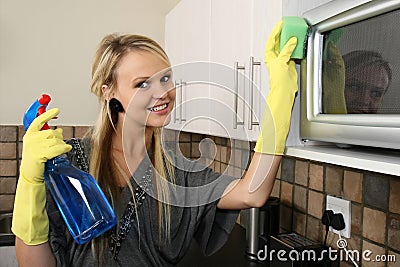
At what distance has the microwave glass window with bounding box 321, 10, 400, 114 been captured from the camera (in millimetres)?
768

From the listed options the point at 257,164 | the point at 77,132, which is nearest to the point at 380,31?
the point at 257,164

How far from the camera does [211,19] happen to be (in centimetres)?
168

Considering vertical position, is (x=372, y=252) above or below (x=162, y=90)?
below

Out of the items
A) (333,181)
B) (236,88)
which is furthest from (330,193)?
(236,88)

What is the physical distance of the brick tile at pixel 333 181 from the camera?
138 cm

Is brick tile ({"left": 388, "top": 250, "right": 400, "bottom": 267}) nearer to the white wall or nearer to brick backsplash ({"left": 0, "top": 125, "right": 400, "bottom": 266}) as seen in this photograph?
brick backsplash ({"left": 0, "top": 125, "right": 400, "bottom": 266})

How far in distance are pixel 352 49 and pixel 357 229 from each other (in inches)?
23.8


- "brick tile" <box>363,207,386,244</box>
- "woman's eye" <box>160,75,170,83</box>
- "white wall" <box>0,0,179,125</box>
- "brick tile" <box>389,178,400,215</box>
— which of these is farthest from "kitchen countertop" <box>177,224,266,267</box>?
"white wall" <box>0,0,179,125</box>

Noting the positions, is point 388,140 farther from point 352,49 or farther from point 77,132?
point 77,132

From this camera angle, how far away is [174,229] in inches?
52.7

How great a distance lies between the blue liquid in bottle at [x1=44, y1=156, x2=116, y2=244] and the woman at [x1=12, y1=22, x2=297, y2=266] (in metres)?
0.05

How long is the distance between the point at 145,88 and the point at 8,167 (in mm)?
1469

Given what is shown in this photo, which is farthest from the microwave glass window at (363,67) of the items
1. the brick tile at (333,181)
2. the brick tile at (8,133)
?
the brick tile at (8,133)
